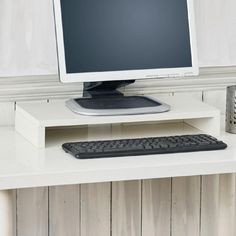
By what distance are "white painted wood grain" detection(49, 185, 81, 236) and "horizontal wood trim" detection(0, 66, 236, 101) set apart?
29 cm

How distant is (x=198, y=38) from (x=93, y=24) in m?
0.42

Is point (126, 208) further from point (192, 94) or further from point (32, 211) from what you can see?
point (192, 94)

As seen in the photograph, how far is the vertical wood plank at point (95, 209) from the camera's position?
7.56 feet

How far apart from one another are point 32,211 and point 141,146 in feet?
1.77

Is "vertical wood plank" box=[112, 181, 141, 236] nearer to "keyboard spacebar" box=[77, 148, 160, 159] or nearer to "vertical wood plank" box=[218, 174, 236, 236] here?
"vertical wood plank" box=[218, 174, 236, 236]

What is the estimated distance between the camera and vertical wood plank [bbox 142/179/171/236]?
7.79ft

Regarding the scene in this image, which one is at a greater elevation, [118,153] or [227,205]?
[118,153]

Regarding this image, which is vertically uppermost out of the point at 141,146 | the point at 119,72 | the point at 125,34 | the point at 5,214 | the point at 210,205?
the point at 125,34

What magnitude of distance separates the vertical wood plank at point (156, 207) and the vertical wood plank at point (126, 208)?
2 cm

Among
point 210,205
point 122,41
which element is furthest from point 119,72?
point 210,205

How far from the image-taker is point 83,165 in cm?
175

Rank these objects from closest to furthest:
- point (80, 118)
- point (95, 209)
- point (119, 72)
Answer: point (80, 118) < point (119, 72) < point (95, 209)

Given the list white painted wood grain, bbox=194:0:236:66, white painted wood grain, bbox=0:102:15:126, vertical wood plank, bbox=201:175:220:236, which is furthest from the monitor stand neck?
vertical wood plank, bbox=201:175:220:236

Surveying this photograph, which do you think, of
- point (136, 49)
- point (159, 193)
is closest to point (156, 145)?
point (136, 49)
